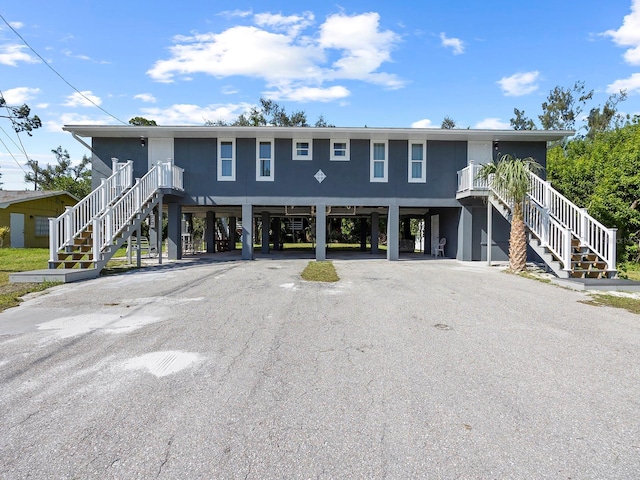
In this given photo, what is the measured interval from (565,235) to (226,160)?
11.9 meters

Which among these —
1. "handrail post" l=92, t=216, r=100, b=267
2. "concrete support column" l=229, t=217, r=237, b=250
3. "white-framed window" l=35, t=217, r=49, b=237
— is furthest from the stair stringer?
"white-framed window" l=35, t=217, r=49, b=237

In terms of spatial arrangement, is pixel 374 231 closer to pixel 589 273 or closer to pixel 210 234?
pixel 210 234

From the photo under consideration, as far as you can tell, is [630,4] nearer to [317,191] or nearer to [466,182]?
[466,182]

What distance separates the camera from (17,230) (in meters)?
25.0

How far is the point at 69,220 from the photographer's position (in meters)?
10.6

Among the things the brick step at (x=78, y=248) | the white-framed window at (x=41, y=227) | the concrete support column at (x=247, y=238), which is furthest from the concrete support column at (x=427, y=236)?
the white-framed window at (x=41, y=227)

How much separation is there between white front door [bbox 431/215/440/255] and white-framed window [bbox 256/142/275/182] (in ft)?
27.5

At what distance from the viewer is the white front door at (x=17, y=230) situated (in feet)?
81.0

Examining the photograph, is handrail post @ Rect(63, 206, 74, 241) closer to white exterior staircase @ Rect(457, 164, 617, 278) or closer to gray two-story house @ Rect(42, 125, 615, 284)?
gray two-story house @ Rect(42, 125, 615, 284)

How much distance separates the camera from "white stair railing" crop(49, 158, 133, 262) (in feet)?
33.7

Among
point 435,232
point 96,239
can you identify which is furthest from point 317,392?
point 435,232

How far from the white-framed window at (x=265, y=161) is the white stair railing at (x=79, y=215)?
15.7ft

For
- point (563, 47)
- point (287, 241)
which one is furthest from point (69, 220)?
point (287, 241)

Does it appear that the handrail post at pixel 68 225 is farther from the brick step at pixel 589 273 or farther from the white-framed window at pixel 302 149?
the brick step at pixel 589 273
